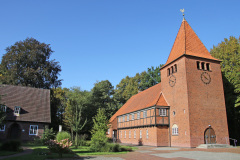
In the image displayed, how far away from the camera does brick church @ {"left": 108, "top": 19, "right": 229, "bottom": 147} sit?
23.7 meters

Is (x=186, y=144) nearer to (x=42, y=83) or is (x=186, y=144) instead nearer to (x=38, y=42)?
(x=42, y=83)

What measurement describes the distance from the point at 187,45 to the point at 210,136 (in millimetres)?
11982

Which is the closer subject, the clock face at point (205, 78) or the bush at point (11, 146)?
the bush at point (11, 146)

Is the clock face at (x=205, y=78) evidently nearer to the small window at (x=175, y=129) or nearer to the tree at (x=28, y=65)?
the small window at (x=175, y=129)

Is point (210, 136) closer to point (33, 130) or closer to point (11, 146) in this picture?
point (11, 146)

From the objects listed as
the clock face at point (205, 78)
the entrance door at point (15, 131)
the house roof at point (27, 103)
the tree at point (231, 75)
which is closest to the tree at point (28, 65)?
the house roof at point (27, 103)

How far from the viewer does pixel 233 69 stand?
30.2m

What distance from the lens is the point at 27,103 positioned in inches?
1261

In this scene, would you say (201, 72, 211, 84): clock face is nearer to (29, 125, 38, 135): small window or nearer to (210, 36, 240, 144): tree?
(210, 36, 240, 144): tree

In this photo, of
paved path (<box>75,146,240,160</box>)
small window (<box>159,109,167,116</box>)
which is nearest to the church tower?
small window (<box>159,109,167,116</box>)

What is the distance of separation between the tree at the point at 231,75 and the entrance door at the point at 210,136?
677 centimetres

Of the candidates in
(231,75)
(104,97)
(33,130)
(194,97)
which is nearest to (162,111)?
(194,97)

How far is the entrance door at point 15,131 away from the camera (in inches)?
1153

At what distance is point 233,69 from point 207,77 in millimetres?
7315
